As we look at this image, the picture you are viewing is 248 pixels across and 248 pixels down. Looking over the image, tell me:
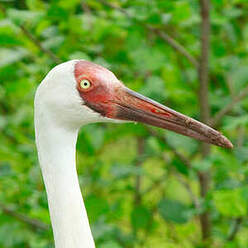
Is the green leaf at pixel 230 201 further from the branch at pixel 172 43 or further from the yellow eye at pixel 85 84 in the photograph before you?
the yellow eye at pixel 85 84

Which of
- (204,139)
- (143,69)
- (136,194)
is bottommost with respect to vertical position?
(136,194)

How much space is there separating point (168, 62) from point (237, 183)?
101 centimetres

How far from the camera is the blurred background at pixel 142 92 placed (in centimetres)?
491

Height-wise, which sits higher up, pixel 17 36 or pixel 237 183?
pixel 17 36

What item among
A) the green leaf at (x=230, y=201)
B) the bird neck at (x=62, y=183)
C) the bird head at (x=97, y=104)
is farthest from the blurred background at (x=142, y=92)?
the bird head at (x=97, y=104)

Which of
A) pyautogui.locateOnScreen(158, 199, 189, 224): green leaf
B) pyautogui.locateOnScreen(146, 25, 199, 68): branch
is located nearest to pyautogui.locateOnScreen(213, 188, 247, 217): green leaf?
pyautogui.locateOnScreen(158, 199, 189, 224): green leaf

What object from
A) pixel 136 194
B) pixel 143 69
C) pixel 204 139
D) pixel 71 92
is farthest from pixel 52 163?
pixel 136 194

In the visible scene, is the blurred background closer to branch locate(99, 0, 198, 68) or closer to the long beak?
branch locate(99, 0, 198, 68)

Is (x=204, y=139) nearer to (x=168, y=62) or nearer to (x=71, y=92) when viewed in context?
(x=71, y=92)

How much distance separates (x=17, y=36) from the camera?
5.16 m

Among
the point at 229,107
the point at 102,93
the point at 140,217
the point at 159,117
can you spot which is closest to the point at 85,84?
the point at 102,93

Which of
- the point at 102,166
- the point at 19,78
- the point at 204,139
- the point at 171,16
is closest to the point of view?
the point at 204,139

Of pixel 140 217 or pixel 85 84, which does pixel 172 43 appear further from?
pixel 85 84

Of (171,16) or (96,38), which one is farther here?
(96,38)
